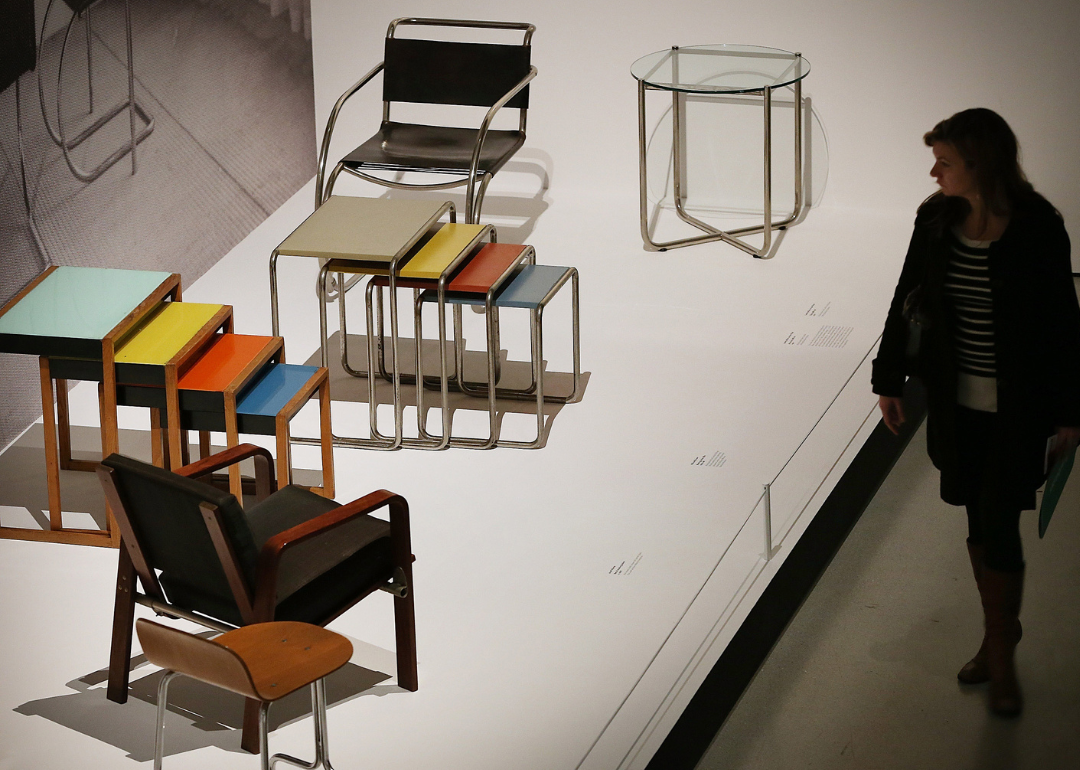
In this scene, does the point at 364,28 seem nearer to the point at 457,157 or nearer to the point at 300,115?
the point at 300,115

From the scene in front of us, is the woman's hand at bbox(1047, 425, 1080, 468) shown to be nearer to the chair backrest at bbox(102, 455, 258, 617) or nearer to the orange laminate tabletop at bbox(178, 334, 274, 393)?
the chair backrest at bbox(102, 455, 258, 617)

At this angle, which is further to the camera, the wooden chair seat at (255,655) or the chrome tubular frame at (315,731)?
the chrome tubular frame at (315,731)

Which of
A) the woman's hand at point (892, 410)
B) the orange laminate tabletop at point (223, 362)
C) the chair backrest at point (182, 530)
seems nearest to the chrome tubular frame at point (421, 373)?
the orange laminate tabletop at point (223, 362)

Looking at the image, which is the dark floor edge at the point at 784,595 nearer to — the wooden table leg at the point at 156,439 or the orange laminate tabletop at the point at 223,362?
the orange laminate tabletop at the point at 223,362

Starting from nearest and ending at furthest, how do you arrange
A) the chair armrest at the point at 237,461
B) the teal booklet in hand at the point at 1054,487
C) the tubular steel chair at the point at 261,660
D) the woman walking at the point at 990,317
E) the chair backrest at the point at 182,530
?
the woman walking at the point at 990,317
the tubular steel chair at the point at 261,660
the teal booklet in hand at the point at 1054,487
the chair backrest at the point at 182,530
the chair armrest at the point at 237,461

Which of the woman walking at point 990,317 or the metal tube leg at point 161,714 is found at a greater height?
the woman walking at point 990,317

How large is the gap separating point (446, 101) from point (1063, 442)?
3.81 m

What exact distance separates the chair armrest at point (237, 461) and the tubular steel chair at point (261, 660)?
538 mm

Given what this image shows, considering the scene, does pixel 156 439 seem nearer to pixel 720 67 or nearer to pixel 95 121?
pixel 95 121

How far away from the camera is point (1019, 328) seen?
8.03ft

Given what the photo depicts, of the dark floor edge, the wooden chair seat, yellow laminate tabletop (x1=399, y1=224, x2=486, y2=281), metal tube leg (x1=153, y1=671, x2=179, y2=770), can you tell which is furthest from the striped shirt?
yellow laminate tabletop (x1=399, y1=224, x2=486, y2=281)

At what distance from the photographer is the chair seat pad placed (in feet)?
17.9

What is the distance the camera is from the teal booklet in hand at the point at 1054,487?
2.66 m

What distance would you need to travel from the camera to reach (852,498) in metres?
3.64
